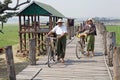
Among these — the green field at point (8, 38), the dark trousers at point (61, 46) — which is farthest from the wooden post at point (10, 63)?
the green field at point (8, 38)

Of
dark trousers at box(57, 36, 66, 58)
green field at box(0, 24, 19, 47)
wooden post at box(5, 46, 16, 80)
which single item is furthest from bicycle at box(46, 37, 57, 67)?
green field at box(0, 24, 19, 47)

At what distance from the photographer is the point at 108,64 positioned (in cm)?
1373

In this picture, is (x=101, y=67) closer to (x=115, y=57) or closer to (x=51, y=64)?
(x=51, y=64)

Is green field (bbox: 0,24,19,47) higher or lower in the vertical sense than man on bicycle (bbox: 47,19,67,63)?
lower

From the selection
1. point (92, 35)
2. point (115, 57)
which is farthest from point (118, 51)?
point (92, 35)

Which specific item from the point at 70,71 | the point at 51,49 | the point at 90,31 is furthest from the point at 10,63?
the point at 90,31

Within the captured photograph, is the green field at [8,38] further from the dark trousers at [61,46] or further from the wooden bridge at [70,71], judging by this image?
the wooden bridge at [70,71]

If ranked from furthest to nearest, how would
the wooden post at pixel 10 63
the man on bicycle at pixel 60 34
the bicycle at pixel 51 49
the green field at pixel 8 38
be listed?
1. the green field at pixel 8 38
2. the bicycle at pixel 51 49
3. the man on bicycle at pixel 60 34
4. the wooden post at pixel 10 63

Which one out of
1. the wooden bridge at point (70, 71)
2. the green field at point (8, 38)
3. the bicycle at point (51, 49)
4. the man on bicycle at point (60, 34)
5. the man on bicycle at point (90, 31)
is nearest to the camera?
the wooden bridge at point (70, 71)

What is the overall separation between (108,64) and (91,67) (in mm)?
625

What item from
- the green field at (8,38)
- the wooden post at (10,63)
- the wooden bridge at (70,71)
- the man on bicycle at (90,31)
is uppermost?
the man on bicycle at (90,31)

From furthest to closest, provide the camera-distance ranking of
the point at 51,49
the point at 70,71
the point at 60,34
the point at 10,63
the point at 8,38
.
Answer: the point at 8,38
the point at 51,49
the point at 60,34
the point at 70,71
the point at 10,63

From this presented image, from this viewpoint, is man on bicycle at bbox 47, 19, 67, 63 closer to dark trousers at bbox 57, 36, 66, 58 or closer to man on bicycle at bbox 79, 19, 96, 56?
dark trousers at bbox 57, 36, 66, 58

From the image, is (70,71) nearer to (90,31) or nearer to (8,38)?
(90,31)
